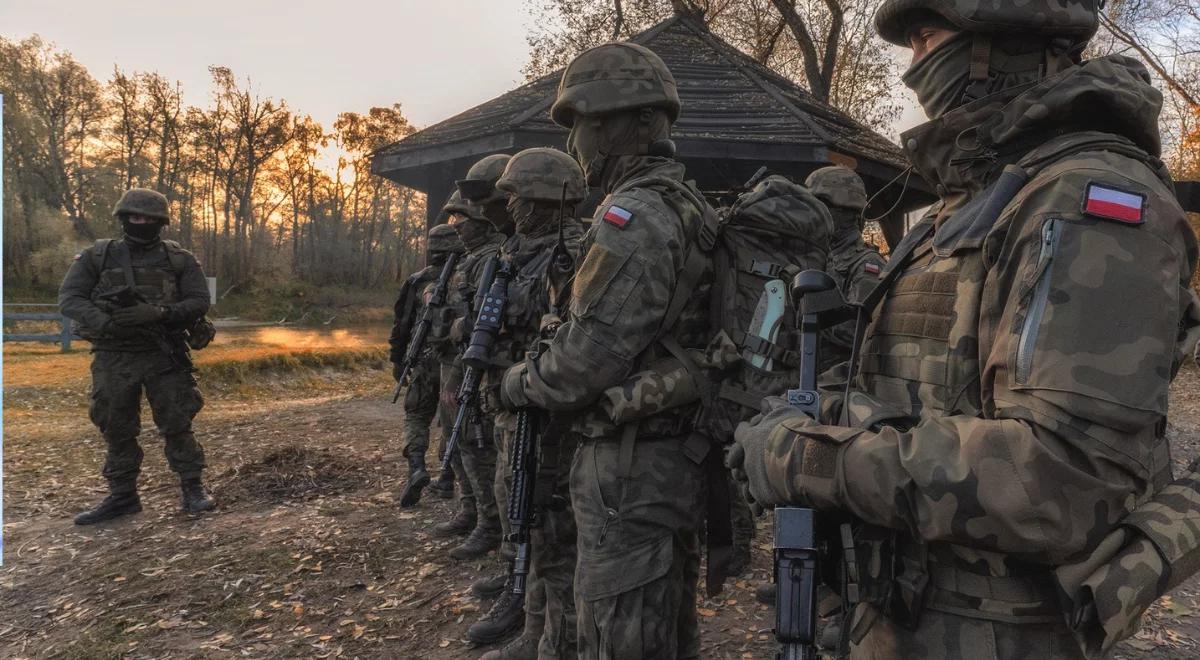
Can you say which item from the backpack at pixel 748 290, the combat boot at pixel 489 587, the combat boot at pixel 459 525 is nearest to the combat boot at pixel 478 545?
the combat boot at pixel 459 525

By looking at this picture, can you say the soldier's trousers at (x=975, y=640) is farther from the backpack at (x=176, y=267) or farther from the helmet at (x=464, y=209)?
the backpack at (x=176, y=267)

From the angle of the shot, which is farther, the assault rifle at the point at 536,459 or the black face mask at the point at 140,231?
the black face mask at the point at 140,231

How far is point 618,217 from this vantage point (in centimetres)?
231

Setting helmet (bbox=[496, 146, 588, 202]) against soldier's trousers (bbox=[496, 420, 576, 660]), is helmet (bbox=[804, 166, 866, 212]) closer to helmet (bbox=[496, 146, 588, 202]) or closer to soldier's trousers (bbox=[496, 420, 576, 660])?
helmet (bbox=[496, 146, 588, 202])

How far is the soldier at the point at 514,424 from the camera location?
3.06 meters

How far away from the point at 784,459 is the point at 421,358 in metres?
5.41

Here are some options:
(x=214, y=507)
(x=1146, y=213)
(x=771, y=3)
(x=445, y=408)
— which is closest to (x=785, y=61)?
(x=771, y=3)

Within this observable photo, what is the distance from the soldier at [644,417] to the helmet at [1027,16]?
1141 millimetres

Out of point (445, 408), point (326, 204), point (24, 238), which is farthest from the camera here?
point (326, 204)

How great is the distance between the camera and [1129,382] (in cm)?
101

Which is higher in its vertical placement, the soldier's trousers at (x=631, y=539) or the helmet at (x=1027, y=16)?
the helmet at (x=1027, y=16)

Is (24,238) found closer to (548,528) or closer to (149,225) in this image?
(149,225)

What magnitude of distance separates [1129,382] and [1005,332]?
0.60 feet

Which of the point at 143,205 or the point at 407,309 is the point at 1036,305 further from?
the point at 143,205
